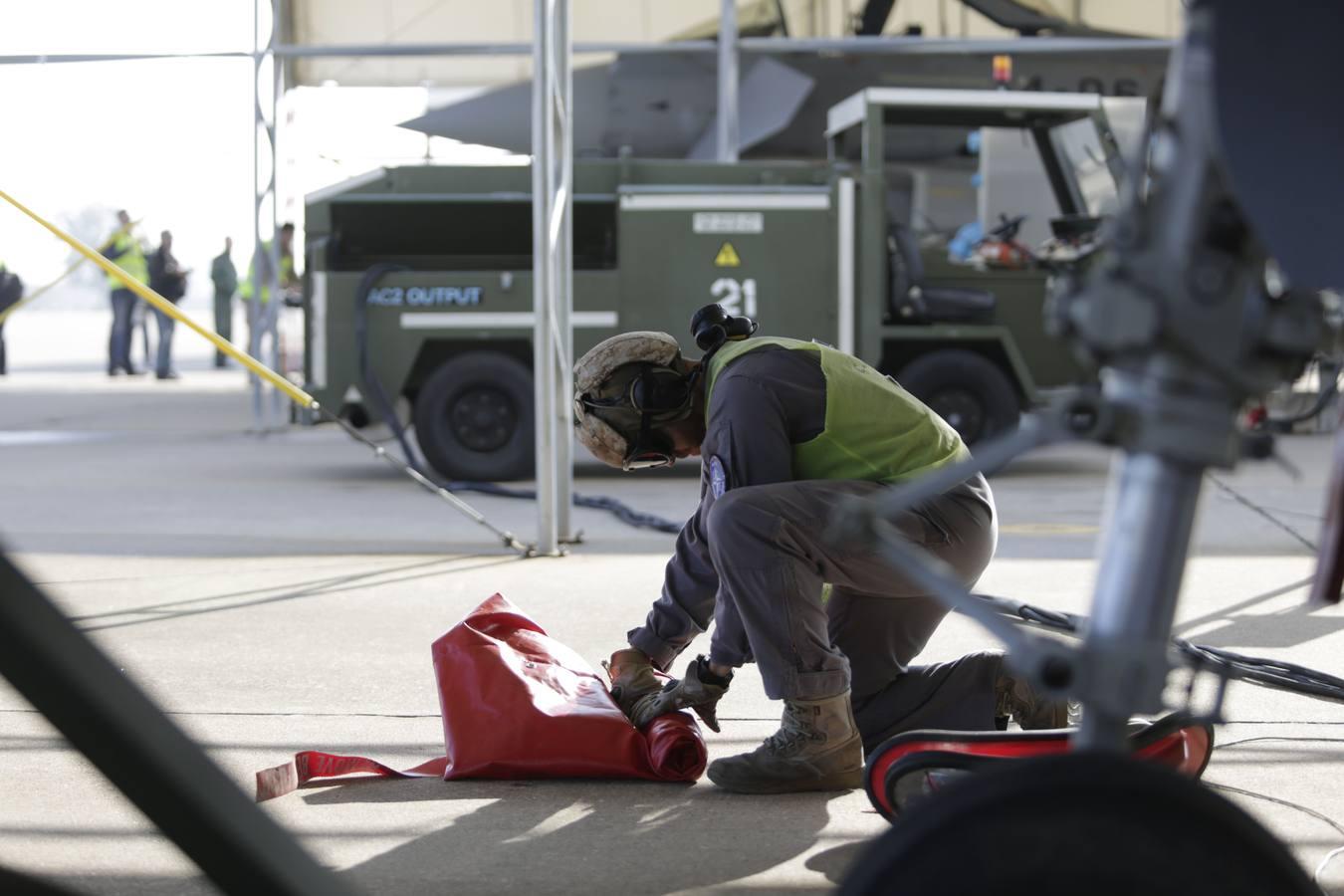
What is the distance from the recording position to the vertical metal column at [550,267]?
6723 millimetres

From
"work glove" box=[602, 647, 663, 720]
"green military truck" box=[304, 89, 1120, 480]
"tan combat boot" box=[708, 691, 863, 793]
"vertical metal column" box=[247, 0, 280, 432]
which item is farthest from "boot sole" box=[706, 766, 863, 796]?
"vertical metal column" box=[247, 0, 280, 432]

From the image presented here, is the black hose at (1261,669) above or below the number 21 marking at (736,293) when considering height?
below

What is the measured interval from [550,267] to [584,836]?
13.0ft

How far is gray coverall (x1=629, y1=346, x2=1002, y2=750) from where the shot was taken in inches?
128

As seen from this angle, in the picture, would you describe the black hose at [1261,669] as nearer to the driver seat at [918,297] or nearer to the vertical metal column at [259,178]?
the driver seat at [918,297]

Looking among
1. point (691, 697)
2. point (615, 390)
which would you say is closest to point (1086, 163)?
point (615, 390)

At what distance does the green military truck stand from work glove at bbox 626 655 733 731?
636 centimetres

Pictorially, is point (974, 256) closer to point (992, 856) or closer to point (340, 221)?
point (340, 221)

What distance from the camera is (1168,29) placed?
18922 mm

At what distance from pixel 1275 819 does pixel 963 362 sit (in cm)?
712

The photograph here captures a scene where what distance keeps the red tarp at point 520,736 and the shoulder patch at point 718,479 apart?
54 centimetres

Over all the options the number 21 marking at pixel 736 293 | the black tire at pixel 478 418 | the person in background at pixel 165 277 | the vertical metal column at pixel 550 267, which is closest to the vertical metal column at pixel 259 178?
the black tire at pixel 478 418

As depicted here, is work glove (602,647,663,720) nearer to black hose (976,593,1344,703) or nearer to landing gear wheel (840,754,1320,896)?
black hose (976,593,1344,703)

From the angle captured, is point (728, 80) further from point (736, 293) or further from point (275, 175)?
point (275, 175)
